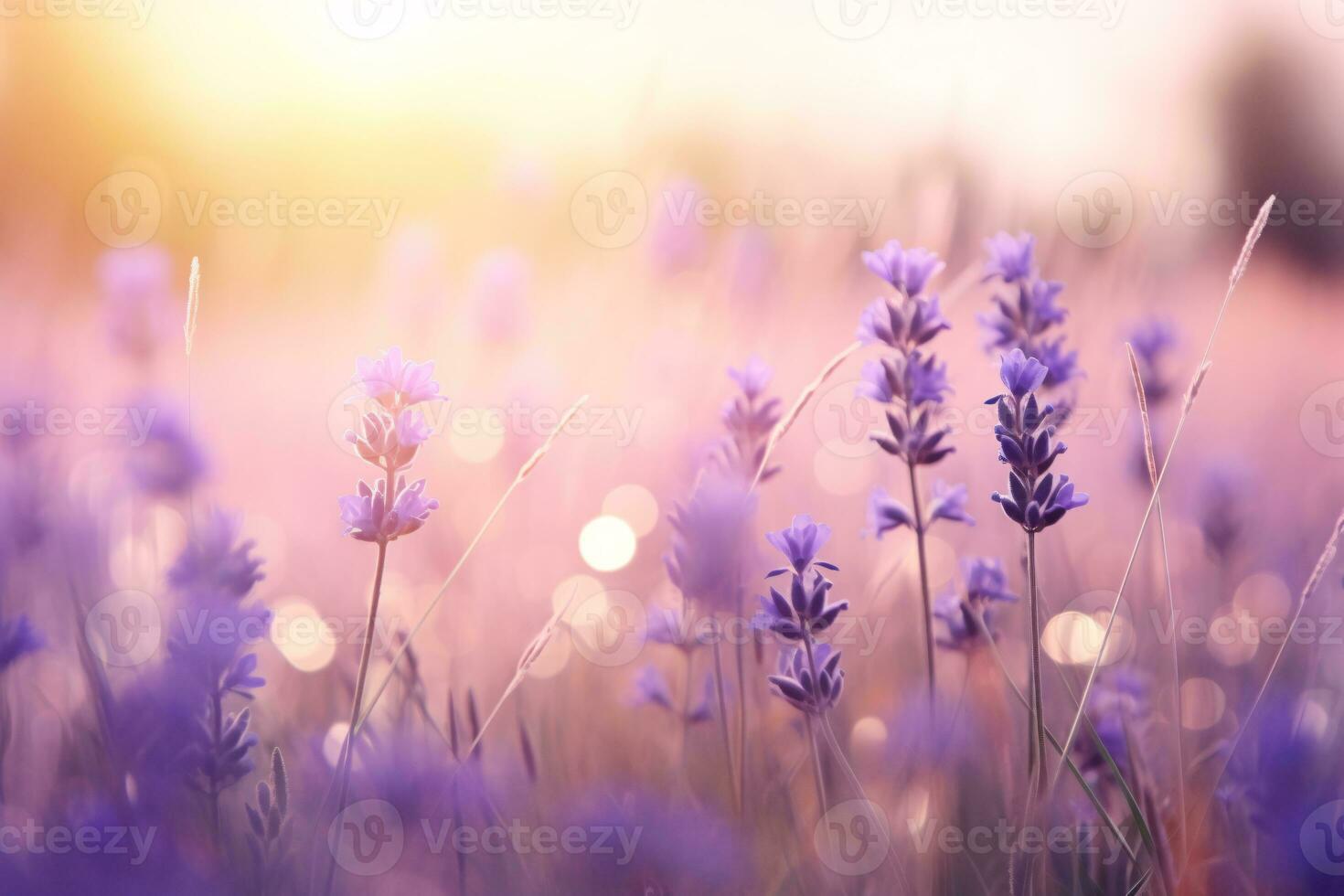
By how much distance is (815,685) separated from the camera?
4.07 ft

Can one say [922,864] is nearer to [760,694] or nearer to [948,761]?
[948,761]

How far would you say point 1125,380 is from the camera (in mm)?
2637

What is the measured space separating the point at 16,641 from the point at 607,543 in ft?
5.90

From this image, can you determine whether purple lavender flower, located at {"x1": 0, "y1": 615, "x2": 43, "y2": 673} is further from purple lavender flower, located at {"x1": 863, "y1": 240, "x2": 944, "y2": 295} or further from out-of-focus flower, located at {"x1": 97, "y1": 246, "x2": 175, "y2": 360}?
purple lavender flower, located at {"x1": 863, "y1": 240, "x2": 944, "y2": 295}

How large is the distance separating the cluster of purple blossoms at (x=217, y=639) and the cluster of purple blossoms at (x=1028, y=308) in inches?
49.2

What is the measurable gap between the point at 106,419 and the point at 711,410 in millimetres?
1544

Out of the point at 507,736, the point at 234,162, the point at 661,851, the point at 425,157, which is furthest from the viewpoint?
the point at 425,157

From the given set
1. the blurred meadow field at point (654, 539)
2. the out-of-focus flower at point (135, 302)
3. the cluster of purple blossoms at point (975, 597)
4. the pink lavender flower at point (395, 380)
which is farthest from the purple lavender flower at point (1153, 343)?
the out-of-focus flower at point (135, 302)

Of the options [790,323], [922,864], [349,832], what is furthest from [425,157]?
[922,864]

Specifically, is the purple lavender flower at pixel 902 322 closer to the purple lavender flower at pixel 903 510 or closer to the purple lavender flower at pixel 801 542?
the purple lavender flower at pixel 903 510

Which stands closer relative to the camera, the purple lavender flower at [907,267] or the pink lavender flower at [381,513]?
the pink lavender flower at [381,513]

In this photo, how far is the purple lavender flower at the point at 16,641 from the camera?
158 cm

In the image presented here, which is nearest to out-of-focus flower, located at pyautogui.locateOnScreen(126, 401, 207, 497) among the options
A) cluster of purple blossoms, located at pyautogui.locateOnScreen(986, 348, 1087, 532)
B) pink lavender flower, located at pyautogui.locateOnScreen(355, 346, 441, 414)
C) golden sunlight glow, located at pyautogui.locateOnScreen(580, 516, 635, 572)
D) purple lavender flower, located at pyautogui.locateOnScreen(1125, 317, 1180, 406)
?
pink lavender flower, located at pyautogui.locateOnScreen(355, 346, 441, 414)

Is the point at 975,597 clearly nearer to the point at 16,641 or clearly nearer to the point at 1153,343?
the point at 1153,343
